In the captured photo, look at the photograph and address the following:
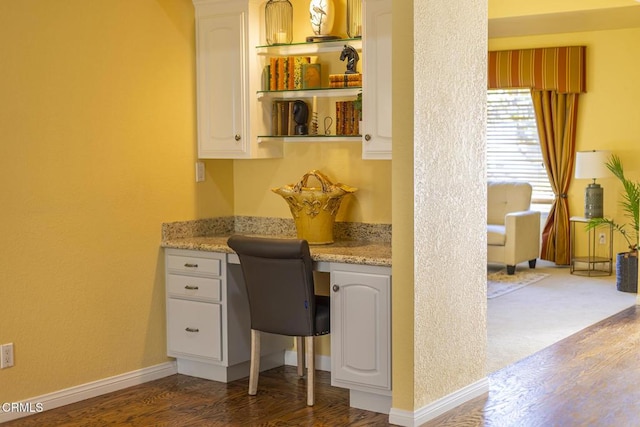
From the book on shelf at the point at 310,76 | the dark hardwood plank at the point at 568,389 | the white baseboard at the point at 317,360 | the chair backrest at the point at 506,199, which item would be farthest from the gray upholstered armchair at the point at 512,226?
the book on shelf at the point at 310,76

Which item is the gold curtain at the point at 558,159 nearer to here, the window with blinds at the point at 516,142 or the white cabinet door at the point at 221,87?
the window with blinds at the point at 516,142

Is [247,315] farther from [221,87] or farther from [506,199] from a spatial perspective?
[506,199]

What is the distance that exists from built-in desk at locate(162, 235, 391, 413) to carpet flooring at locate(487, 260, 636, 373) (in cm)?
123

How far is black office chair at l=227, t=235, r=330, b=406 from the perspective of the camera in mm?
4352

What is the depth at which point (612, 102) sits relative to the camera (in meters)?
9.05

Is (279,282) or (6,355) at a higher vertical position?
(279,282)

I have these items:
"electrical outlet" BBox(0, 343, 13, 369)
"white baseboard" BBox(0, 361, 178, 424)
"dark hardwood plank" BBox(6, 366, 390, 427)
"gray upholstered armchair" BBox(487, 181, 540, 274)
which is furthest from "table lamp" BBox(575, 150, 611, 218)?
"electrical outlet" BBox(0, 343, 13, 369)

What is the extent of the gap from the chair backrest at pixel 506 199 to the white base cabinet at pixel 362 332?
199 inches

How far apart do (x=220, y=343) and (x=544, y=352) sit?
7.27 ft

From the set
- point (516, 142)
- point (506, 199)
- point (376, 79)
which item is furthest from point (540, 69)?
point (376, 79)

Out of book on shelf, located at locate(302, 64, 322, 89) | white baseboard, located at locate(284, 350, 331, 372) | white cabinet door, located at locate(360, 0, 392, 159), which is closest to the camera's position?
white cabinet door, located at locate(360, 0, 392, 159)

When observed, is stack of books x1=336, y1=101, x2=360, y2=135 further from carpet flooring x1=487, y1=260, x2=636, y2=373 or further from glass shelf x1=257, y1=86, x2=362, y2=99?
carpet flooring x1=487, y1=260, x2=636, y2=373

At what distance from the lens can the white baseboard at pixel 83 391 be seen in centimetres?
425

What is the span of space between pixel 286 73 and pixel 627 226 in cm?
Result: 533
